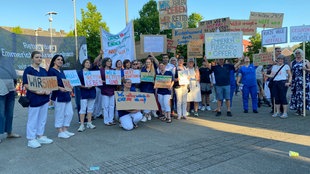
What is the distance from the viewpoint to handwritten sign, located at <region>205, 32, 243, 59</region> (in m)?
9.27

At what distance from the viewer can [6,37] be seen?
611cm

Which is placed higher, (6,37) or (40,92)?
(6,37)

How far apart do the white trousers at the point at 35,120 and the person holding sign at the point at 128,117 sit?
6.86 ft

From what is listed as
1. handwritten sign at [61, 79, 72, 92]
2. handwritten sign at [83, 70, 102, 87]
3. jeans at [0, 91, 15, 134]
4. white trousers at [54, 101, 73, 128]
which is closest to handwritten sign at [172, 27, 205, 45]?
handwritten sign at [83, 70, 102, 87]

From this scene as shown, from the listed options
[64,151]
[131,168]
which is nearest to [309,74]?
[131,168]

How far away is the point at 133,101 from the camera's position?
7.37 meters

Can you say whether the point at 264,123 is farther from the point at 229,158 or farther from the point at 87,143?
the point at 87,143

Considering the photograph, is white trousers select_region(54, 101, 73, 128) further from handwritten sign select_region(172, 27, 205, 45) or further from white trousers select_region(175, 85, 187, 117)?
handwritten sign select_region(172, 27, 205, 45)

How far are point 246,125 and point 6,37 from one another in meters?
6.75

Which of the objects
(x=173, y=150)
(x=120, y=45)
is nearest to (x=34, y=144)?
(x=173, y=150)

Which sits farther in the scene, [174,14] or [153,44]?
[174,14]

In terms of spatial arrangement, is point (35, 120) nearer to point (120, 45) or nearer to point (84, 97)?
point (84, 97)

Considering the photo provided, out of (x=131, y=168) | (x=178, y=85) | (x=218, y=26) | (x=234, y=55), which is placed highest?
(x=218, y=26)

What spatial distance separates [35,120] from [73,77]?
5.37 feet
